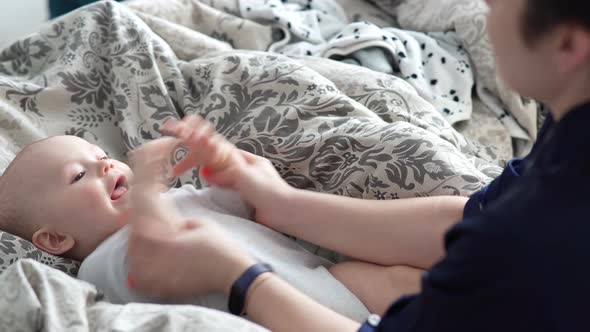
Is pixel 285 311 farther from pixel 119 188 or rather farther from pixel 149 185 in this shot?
pixel 119 188

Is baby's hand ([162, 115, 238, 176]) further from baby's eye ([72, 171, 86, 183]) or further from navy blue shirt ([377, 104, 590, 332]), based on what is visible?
navy blue shirt ([377, 104, 590, 332])

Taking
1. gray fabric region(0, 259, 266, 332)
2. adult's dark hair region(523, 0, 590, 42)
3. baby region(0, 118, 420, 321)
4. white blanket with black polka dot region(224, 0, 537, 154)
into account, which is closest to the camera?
adult's dark hair region(523, 0, 590, 42)

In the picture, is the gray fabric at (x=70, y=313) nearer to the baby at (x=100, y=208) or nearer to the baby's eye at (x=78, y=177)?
the baby at (x=100, y=208)

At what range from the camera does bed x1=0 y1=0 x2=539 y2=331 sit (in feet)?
3.09

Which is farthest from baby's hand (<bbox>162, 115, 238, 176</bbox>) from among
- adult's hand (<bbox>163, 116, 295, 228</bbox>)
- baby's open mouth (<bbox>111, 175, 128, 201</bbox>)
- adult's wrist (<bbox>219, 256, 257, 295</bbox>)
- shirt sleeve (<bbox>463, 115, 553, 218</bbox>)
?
shirt sleeve (<bbox>463, 115, 553, 218</bbox>)

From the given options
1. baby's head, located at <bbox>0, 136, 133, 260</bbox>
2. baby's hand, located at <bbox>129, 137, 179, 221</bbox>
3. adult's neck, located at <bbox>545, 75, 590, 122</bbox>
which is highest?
adult's neck, located at <bbox>545, 75, 590, 122</bbox>

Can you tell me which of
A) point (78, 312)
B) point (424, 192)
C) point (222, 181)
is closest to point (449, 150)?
point (424, 192)

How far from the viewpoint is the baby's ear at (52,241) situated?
3.29 ft

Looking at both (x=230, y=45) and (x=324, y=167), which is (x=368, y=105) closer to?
(x=324, y=167)

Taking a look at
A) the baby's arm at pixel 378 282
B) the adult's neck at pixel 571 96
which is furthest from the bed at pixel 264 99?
the adult's neck at pixel 571 96

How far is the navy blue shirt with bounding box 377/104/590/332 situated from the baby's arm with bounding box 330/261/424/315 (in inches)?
13.4

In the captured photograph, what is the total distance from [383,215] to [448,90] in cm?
62

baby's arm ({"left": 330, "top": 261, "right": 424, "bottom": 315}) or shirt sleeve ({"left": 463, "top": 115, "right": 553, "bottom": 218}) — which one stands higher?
shirt sleeve ({"left": 463, "top": 115, "right": 553, "bottom": 218})

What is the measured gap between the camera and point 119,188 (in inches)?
41.5
